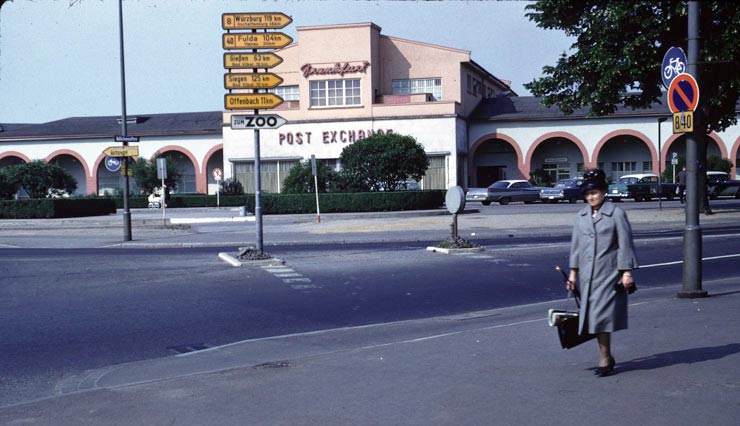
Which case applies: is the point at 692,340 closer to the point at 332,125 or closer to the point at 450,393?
the point at 450,393

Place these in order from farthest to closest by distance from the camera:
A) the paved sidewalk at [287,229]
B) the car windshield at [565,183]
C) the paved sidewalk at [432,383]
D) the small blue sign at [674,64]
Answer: the car windshield at [565,183]
the paved sidewalk at [287,229]
the small blue sign at [674,64]
the paved sidewalk at [432,383]

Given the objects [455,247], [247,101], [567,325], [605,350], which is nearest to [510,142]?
[455,247]

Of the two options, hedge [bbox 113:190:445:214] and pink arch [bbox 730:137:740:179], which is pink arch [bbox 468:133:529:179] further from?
hedge [bbox 113:190:445:214]

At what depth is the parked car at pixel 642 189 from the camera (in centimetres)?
4806

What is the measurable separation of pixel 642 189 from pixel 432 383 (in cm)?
4529

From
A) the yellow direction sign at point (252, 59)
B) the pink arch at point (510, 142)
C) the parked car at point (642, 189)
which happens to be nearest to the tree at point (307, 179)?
the pink arch at point (510, 142)

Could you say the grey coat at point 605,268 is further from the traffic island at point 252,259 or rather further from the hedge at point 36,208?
the hedge at point 36,208

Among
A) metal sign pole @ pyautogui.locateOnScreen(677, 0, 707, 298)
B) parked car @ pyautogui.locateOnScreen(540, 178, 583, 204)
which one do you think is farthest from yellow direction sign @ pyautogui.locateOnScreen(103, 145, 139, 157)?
parked car @ pyautogui.locateOnScreen(540, 178, 583, 204)

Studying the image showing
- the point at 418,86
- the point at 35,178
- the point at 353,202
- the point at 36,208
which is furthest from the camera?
the point at 418,86

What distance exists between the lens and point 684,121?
966 cm

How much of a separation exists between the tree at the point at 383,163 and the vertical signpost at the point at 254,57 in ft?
72.1

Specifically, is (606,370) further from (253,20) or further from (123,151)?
(123,151)

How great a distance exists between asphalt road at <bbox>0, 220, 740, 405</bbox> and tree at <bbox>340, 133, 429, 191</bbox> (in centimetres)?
1884

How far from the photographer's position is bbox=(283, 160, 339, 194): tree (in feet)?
127
